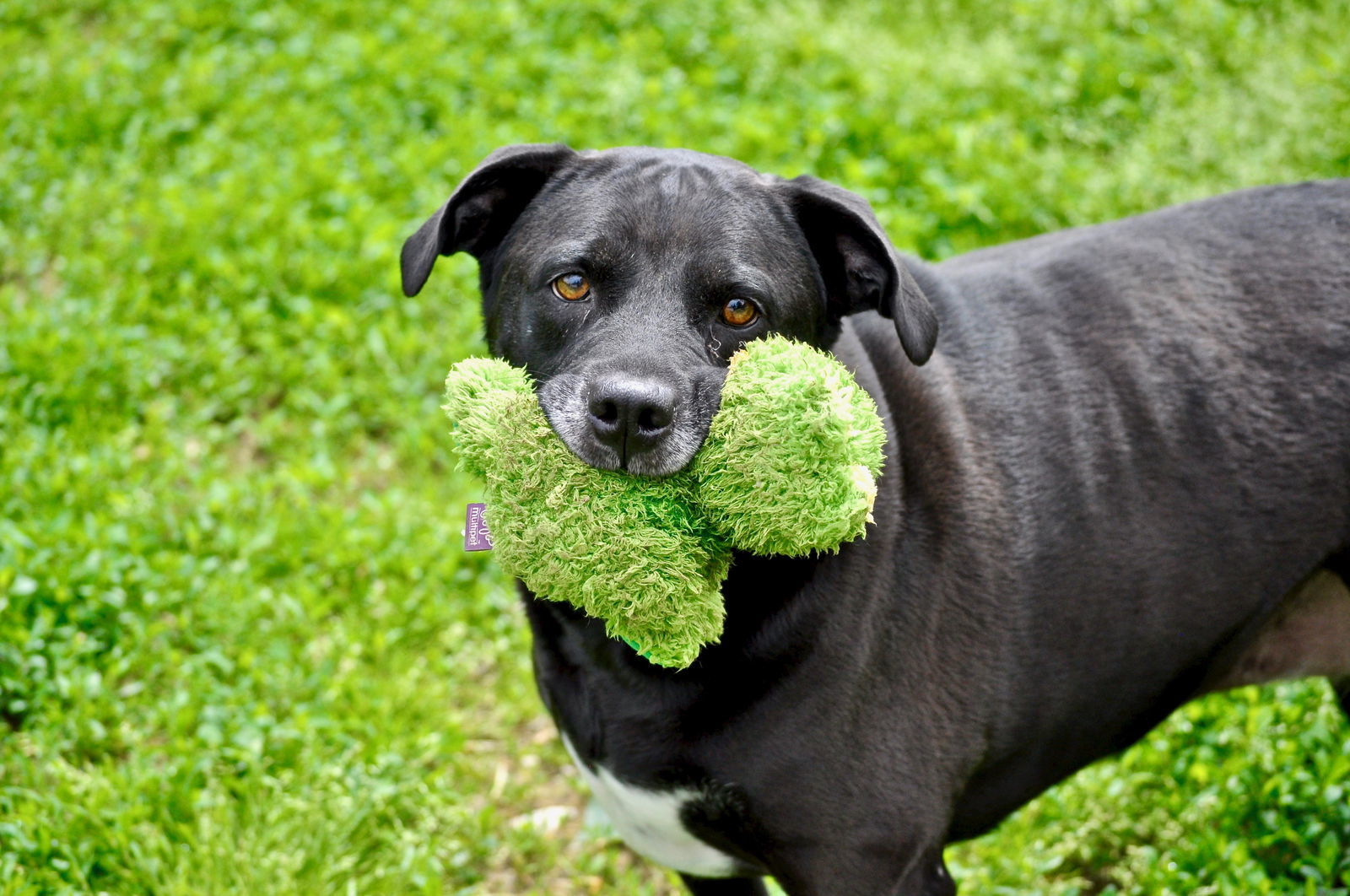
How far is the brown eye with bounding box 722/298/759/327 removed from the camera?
2.59 m

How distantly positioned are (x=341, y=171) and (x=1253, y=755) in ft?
15.2

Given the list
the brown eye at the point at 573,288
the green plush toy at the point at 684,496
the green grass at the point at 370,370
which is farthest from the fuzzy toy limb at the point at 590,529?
the green grass at the point at 370,370

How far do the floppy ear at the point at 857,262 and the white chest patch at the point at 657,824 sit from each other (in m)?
1.08

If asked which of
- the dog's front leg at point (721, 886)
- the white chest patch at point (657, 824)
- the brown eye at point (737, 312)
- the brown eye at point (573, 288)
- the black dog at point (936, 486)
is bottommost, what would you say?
the dog's front leg at point (721, 886)

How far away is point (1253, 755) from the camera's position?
3777mm

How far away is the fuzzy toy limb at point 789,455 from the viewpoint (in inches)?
86.2

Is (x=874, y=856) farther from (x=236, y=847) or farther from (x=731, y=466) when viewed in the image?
(x=236, y=847)

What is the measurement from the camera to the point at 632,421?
7.48ft

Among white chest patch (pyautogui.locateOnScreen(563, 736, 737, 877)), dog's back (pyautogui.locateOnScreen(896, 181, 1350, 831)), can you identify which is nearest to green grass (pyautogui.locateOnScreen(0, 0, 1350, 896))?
white chest patch (pyautogui.locateOnScreen(563, 736, 737, 877))

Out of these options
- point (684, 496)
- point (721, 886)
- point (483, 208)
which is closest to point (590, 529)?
point (684, 496)

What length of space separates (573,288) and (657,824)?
Result: 3.93ft

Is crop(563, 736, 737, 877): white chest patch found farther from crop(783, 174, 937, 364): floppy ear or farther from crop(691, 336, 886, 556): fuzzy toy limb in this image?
crop(783, 174, 937, 364): floppy ear

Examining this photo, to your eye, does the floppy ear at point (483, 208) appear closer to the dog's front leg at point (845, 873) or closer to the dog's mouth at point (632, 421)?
the dog's mouth at point (632, 421)

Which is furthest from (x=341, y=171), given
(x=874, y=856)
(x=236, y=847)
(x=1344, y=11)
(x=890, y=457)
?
(x=1344, y=11)
